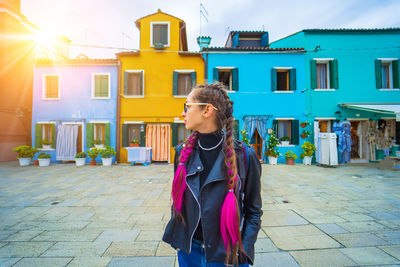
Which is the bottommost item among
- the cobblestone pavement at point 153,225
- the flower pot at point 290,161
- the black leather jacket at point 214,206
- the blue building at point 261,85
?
the cobblestone pavement at point 153,225

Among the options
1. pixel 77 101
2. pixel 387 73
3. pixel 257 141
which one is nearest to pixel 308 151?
pixel 257 141

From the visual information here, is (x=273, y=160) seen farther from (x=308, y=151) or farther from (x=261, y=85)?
(x=261, y=85)

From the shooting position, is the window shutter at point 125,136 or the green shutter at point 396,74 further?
the window shutter at point 125,136

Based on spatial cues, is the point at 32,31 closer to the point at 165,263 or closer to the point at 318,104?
the point at 165,263

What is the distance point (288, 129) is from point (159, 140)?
7615 mm

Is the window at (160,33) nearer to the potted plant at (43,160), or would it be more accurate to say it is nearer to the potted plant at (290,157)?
the potted plant at (43,160)

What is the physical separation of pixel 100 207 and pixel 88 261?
209cm

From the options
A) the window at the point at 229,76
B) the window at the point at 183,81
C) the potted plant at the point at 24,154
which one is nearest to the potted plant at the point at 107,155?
the potted plant at the point at 24,154

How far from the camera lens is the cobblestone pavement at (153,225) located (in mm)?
2480

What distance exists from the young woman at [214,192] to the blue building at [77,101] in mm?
11361

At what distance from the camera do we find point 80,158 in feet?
35.0

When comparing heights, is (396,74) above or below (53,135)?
above

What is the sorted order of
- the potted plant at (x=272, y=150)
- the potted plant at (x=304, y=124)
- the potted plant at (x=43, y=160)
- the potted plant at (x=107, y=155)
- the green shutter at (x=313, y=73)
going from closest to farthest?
1. the potted plant at (x=43, y=160)
2. the potted plant at (x=107, y=155)
3. the potted plant at (x=272, y=150)
4. the potted plant at (x=304, y=124)
5. the green shutter at (x=313, y=73)

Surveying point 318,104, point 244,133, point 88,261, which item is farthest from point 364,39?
point 88,261
